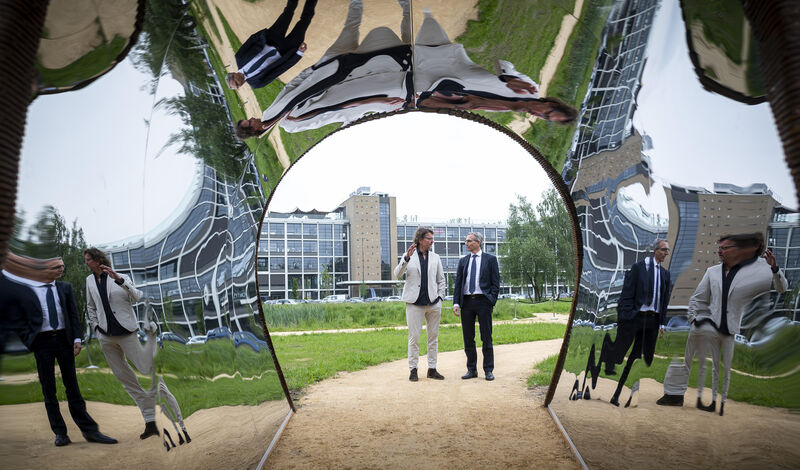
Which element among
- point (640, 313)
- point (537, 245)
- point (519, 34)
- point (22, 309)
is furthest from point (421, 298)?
point (537, 245)

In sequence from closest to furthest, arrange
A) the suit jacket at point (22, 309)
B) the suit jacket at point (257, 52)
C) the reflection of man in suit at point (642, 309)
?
the suit jacket at point (22, 309) < the reflection of man in suit at point (642, 309) < the suit jacket at point (257, 52)

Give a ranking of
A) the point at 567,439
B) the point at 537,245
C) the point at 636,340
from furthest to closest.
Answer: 1. the point at 537,245
2. the point at 567,439
3. the point at 636,340

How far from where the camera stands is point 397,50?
160 inches

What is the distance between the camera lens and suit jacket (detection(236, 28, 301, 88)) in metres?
3.22

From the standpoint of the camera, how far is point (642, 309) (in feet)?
9.70

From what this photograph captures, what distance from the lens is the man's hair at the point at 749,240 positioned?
1881mm

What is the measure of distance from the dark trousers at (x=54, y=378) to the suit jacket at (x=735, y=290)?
2.42 metres

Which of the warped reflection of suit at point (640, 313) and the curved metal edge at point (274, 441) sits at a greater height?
the warped reflection of suit at point (640, 313)

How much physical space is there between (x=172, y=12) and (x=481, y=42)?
2.21m

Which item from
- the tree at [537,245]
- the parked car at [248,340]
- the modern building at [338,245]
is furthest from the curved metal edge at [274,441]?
the modern building at [338,245]

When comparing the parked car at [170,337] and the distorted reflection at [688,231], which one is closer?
the distorted reflection at [688,231]

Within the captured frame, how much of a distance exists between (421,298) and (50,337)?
5409 millimetres

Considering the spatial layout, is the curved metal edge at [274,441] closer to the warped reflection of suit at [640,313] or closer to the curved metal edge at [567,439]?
the curved metal edge at [567,439]

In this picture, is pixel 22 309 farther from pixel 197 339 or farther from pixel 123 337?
pixel 197 339
